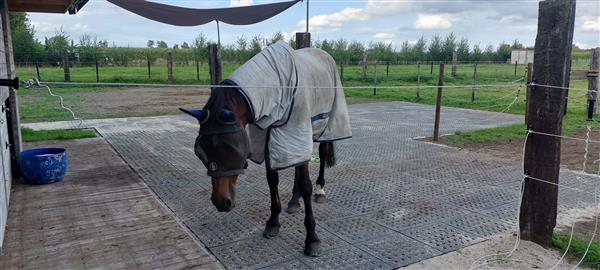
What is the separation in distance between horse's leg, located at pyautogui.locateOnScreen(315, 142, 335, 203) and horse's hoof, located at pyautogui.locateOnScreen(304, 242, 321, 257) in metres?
1.12


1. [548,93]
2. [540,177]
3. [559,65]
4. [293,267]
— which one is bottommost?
[293,267]

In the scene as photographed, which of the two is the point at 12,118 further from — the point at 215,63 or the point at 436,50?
the point at 436,50

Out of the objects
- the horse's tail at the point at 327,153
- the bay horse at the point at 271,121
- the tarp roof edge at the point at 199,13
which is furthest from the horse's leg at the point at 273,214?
the tarp roof edge at the point at 199,13

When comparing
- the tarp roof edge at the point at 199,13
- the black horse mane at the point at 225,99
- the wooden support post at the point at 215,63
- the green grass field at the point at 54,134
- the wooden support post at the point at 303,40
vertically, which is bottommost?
the green grass field at the point at 54,134

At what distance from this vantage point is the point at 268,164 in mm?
3102

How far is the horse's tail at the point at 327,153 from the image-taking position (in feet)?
14.3

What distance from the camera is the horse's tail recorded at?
4.37 m

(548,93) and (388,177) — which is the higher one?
(548,93)

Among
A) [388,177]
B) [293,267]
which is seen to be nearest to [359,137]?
[388,177]

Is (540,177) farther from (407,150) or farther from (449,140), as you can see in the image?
(449,140)

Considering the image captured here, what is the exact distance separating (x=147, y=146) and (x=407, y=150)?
385 centimetres

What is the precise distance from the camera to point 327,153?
4.39 m

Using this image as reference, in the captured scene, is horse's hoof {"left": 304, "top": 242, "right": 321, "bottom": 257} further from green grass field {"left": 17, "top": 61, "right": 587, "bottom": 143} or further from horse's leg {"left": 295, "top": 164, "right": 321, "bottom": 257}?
green grass field {"left": 17, "top": 61, "right": 587, "bottom": 143}

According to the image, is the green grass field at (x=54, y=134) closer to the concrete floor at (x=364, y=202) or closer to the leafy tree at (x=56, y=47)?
the concrete floor at (x=364, y=202)
